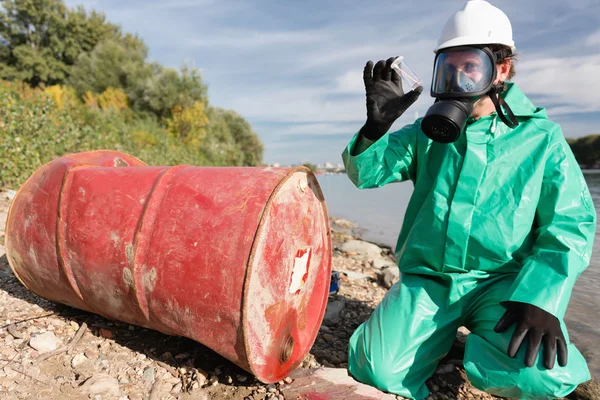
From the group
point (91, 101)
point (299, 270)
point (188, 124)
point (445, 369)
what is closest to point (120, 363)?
point (299, 270)

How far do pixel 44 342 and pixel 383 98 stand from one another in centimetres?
213

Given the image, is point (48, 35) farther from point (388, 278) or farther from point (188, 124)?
point (388, 278)

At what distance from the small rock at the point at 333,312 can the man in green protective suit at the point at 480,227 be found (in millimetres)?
579

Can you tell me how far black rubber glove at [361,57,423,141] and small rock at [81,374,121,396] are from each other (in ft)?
5.56

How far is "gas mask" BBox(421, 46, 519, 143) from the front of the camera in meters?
1.95

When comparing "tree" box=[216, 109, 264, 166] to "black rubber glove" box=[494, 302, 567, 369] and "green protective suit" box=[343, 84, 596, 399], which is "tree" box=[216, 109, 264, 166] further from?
"black rubber glove" box=[494, 302, 567, 369]

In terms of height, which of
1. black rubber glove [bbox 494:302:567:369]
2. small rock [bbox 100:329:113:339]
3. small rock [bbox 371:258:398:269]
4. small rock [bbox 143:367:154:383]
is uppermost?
black rubber glove [bbox 494:302:567:369]

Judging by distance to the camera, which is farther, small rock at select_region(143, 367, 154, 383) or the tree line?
the tree line


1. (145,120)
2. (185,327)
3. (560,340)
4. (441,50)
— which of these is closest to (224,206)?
(185,327)

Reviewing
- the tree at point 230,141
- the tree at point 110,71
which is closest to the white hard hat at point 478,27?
the tree at point 230,141

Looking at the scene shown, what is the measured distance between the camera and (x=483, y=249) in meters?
2.08

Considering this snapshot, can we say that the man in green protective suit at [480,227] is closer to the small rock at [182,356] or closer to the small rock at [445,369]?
the small rock at [445,369]

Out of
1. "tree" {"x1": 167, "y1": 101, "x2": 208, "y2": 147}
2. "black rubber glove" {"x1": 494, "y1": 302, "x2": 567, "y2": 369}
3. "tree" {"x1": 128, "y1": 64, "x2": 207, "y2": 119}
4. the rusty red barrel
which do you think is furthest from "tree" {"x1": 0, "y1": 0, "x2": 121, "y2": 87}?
"black rubber glove" {"x1": 494, "y1": 302, "x2": 567, "y2": 369}

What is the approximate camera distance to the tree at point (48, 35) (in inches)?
950
